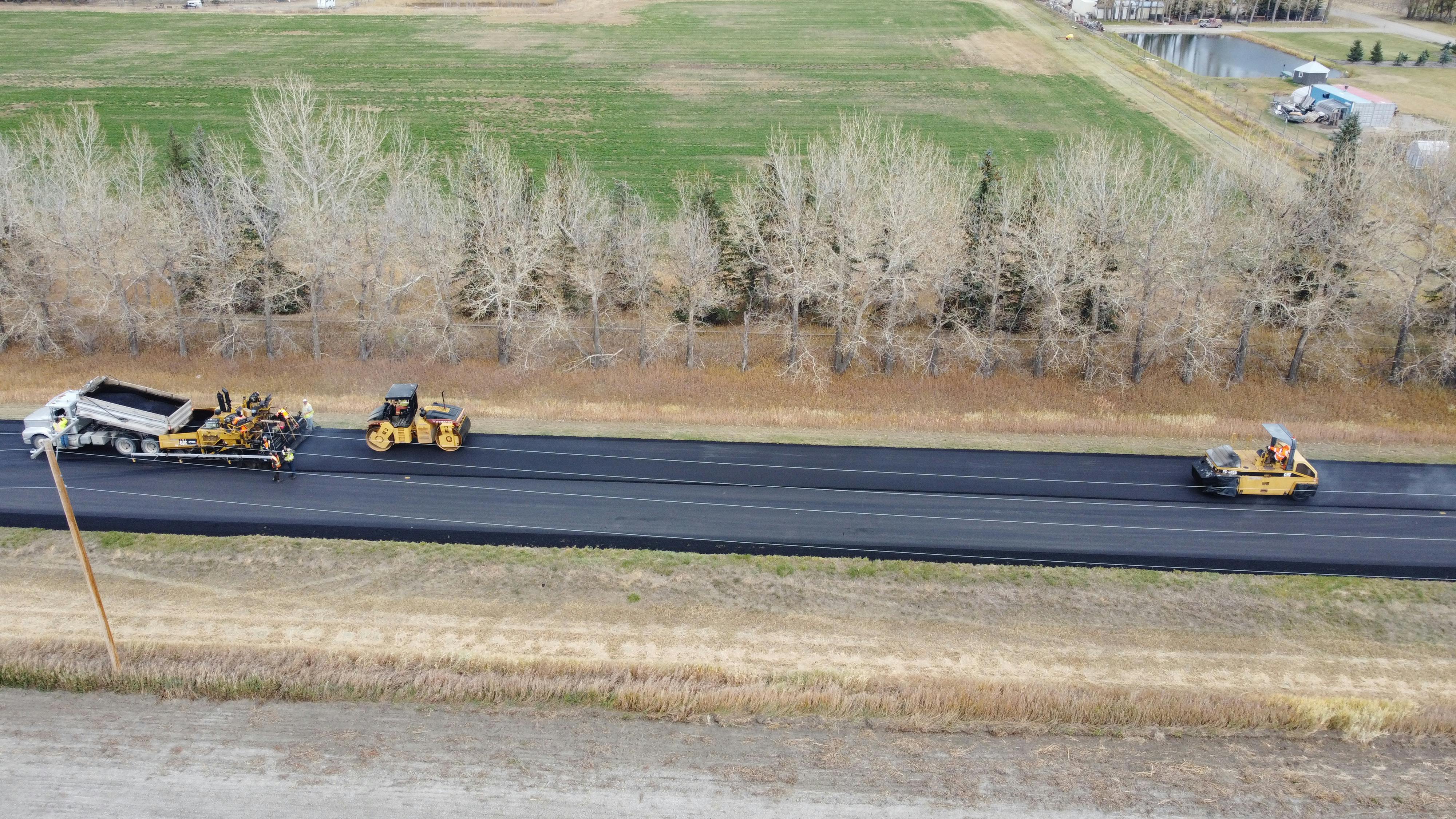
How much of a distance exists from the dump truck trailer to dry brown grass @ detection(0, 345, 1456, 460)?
14.1ft

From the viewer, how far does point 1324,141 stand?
64562 mm

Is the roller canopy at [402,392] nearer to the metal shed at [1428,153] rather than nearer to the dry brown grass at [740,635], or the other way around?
the dry brown grass at [740,635]

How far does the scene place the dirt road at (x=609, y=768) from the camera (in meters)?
20.0

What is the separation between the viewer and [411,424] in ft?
105

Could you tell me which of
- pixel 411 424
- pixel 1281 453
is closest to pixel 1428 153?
pixel 1281 453

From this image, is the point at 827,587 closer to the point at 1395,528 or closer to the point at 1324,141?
the point at 1395,528

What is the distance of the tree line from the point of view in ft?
123

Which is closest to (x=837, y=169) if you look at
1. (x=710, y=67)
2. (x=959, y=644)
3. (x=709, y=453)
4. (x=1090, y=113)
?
(x=709, y=453)

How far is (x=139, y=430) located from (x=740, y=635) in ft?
68.3

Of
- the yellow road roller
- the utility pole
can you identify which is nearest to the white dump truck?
the yellow road roller

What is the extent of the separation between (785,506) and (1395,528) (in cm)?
1819

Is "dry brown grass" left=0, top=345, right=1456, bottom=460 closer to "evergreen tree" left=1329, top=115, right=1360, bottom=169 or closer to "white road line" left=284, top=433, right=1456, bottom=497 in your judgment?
"white road line" left=284, top=433, right=1456, bottom=497

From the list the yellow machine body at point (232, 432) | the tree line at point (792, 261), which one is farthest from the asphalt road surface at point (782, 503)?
the tree line at point (792, 261)

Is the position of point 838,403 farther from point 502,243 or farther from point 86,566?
point 86,566
